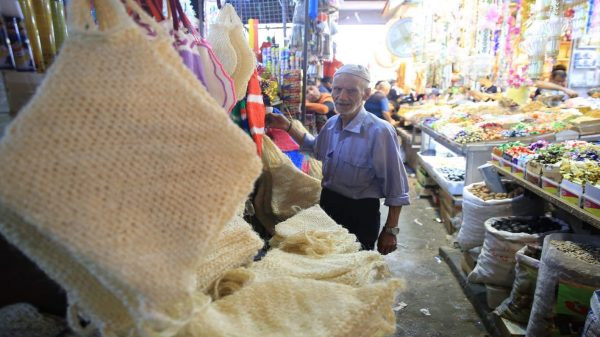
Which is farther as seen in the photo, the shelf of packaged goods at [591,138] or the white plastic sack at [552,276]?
the shelf of packaged goods at [591,138]

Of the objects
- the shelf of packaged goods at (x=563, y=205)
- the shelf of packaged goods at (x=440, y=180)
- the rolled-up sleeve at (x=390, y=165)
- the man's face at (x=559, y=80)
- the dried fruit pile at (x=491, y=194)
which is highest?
the man's face at (x=559, y=80)

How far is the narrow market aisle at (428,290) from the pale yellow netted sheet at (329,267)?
1957 mm

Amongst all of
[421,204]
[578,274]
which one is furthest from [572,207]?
[421,204]

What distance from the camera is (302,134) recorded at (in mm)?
2660

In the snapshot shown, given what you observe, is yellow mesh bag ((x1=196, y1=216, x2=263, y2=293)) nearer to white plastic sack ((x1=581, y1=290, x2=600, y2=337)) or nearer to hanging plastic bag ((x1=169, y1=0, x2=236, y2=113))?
hanging plastic bag ((x1=169, y1=0, x2=236, y2=113))

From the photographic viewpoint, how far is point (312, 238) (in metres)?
1.30

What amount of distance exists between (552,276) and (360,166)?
→ 1270 mm

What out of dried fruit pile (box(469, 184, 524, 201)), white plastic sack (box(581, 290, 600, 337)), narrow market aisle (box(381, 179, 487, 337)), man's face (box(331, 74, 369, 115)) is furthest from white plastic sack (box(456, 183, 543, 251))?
man's face (box(331, 74, 369, 115))

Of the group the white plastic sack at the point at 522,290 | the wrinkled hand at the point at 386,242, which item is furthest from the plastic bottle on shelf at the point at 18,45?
the white plastic sack at the point at 522,290

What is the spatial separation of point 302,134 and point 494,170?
2010 mm

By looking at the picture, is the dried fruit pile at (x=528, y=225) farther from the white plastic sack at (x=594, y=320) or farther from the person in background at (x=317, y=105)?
the person in background at (x=317, y=105)

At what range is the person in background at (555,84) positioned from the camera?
5.82 metres

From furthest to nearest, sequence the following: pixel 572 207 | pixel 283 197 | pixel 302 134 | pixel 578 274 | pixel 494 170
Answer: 1. pixel 494 170
2. pixel 302 134
3. pixel 572 207
4. pixel 578 274
5. pixel 283 197

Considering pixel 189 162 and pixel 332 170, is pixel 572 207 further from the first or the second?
pixel 189 162
